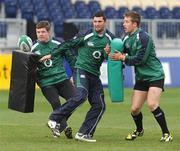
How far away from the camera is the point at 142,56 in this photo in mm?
11617

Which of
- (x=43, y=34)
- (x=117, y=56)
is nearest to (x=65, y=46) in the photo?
(x=43, y=34)

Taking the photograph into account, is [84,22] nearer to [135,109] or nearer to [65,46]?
[65,46]

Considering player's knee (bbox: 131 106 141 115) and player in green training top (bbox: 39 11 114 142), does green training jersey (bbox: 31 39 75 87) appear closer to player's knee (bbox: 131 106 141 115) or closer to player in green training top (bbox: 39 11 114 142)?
player in green training top (bbox: 39 11 114 142)

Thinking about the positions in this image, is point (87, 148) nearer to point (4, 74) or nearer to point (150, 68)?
point (150, 68)

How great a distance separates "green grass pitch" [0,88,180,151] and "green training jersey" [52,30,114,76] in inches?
49.8

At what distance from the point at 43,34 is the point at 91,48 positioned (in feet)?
3.32

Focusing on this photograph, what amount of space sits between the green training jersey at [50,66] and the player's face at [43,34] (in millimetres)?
121

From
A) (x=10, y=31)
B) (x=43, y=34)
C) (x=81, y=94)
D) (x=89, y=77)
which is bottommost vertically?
(x=10, y=31)

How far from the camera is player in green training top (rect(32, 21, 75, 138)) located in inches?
490

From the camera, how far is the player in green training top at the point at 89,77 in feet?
38.8

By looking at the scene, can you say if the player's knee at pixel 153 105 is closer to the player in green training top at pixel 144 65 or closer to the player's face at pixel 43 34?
the player in green training top at pixel 144 65

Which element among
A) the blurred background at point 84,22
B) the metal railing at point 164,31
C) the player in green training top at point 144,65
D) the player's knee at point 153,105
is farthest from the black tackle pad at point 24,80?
the metal railing at point 164,31

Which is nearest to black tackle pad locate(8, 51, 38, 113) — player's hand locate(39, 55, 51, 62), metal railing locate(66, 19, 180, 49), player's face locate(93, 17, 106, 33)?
player's hand locate(39, 55, 51, 62)

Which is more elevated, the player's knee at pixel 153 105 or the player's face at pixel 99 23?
the player's face at pixel 99 23
